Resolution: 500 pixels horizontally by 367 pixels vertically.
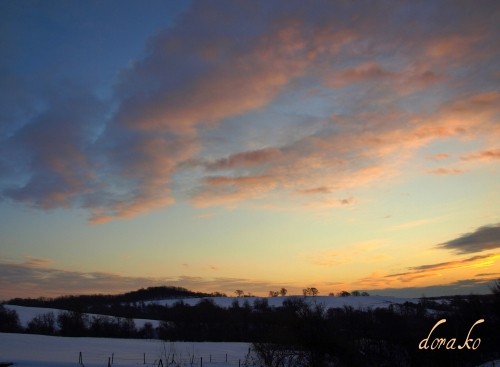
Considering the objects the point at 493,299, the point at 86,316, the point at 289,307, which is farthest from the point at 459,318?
the point at 86,316

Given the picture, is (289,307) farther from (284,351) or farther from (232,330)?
(232,330)

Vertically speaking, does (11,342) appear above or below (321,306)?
below

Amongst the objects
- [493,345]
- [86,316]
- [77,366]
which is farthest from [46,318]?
[493,345]

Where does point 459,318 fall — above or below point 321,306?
below

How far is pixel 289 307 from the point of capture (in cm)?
4672

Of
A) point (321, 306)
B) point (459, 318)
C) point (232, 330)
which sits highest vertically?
point (321, 306)

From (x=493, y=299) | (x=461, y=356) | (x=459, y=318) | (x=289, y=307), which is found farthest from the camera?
(x=459, y=318)

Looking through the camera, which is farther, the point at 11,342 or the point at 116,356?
the point at 11,342

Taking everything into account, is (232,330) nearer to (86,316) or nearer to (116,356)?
(86,316)

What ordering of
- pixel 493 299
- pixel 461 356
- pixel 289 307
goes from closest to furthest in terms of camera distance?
pixel 289 307
pixel 461 356
pixel 493 299

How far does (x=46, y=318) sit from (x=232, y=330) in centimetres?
5466

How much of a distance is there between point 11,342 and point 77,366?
38.1 m

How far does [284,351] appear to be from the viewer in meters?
41.7

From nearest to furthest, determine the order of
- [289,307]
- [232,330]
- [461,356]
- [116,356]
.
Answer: [289,307] → [461,356] → [116,356] → [232,330]
